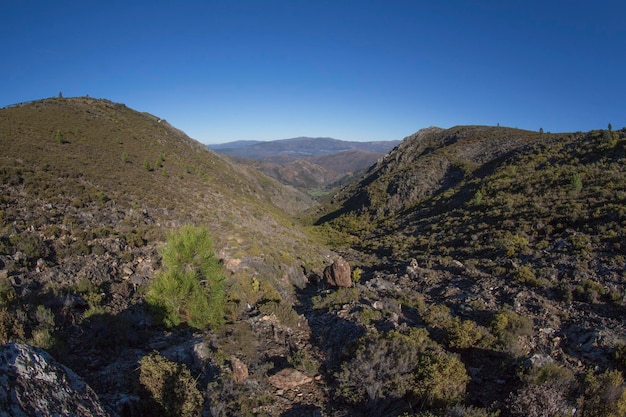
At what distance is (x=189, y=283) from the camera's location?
10.5 metres

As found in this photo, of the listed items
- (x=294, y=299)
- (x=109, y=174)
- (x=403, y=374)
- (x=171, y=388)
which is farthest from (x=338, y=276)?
(x=109, y=174)

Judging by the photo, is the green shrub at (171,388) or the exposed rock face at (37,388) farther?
the green shrub at (171,388)

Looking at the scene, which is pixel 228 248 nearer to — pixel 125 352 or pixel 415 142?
pixel 125 352

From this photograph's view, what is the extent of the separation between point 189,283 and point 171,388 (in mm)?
4260

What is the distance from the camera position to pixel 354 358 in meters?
8.93

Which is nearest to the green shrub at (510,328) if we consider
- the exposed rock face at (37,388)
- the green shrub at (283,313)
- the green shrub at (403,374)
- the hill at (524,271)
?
the hill at (524,271)

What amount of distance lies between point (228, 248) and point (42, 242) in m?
9.18

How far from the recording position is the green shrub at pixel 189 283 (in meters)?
10.5

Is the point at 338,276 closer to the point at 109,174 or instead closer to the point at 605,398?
the point at 605,398

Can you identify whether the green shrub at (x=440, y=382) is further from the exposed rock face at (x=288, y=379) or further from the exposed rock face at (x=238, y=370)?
the exposed rock face at (x=238, y=370)

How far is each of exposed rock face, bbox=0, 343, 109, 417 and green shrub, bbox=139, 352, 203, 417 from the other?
59.3 inches

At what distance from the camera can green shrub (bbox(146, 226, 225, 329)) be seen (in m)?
10.5

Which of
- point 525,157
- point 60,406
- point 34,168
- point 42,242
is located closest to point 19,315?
point 60,406

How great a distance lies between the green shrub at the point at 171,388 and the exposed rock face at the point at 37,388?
1.51m
